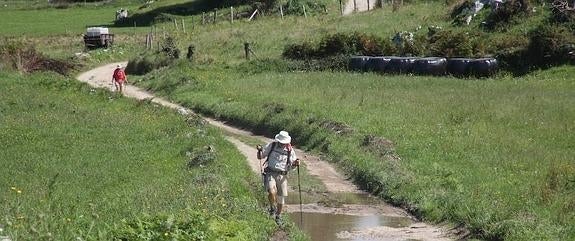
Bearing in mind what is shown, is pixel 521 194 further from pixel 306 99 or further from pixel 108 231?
pixel 306 99

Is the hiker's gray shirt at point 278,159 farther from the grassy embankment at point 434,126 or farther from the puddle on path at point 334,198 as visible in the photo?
the puddle on path at point 334,198

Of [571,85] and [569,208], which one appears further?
[571,85]

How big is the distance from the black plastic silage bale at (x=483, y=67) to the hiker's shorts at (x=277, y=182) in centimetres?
2230

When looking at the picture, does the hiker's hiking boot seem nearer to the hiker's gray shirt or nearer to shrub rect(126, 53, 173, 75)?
the hiker's gray shirt

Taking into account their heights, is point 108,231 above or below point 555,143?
above

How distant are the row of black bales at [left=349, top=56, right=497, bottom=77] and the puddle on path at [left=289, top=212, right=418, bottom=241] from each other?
20454 millimetres

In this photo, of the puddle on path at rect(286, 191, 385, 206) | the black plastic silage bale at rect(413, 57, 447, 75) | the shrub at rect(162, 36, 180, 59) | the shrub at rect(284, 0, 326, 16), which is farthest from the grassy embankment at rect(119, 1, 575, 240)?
the shrub at rect(284, 0, 326, 16)

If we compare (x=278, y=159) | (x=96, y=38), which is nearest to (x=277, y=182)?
(x=278, y=159)

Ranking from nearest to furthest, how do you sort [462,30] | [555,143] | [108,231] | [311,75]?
[108,231] < [555,143] < [311,75] < [462,30]

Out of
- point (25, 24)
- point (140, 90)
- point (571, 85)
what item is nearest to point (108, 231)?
point (571, 85)

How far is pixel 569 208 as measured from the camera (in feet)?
59.3

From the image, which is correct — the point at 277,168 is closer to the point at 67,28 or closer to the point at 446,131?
the point at 446,131

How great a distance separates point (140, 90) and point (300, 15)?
944 inches

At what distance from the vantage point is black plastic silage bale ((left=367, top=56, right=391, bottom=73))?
43469mm
